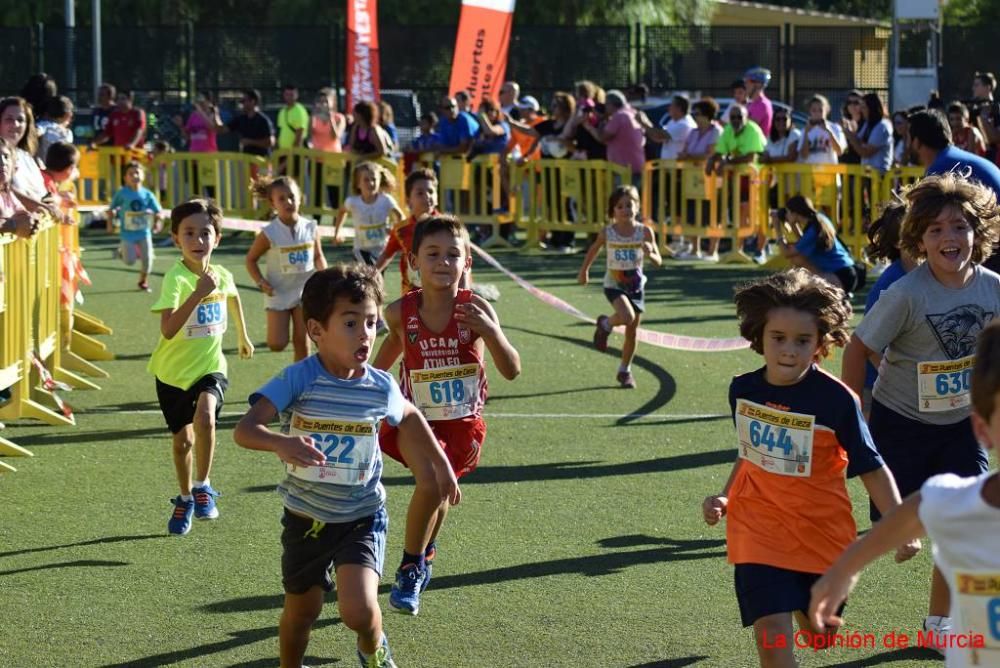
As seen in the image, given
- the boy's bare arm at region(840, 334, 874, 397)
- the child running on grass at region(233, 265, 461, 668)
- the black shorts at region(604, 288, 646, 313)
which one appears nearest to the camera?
the child running on grass at region(233, 265, 461, 668)

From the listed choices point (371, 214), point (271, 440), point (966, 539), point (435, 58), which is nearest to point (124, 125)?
point (435, 58)

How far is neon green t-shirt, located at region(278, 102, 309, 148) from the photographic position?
25.5 metres

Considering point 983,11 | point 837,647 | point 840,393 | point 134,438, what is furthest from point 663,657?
point 983,11

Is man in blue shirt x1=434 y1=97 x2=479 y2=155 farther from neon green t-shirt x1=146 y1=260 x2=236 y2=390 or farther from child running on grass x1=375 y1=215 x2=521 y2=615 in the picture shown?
child running on grass x1=375 y1=215 x2=521 y2=615

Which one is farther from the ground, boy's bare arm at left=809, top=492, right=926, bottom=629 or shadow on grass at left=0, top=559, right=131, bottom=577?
boy's bare arm at left=809, top=492, right=926, bottom=629

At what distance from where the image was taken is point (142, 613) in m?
6.23

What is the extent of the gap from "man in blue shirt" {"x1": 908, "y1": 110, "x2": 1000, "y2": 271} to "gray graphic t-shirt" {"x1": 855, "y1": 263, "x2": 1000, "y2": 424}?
199cm

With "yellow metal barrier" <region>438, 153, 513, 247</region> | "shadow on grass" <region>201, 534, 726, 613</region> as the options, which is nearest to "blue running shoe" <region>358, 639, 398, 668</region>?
"shadow on grass" <region>201, 534, 726, 613</region>

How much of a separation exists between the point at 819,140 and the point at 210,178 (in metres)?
9.55

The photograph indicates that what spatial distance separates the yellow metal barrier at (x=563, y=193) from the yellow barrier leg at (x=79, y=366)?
32.7ft

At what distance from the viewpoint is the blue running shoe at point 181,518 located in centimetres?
749

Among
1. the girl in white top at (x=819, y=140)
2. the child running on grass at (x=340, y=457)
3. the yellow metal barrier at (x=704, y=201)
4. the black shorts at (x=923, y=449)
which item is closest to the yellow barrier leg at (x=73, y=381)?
the child running on grass at (x=340, y=457)

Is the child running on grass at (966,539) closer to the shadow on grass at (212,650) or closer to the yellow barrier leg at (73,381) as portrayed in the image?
the shadow on grass at (212,650)

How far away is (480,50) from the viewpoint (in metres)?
24.4
